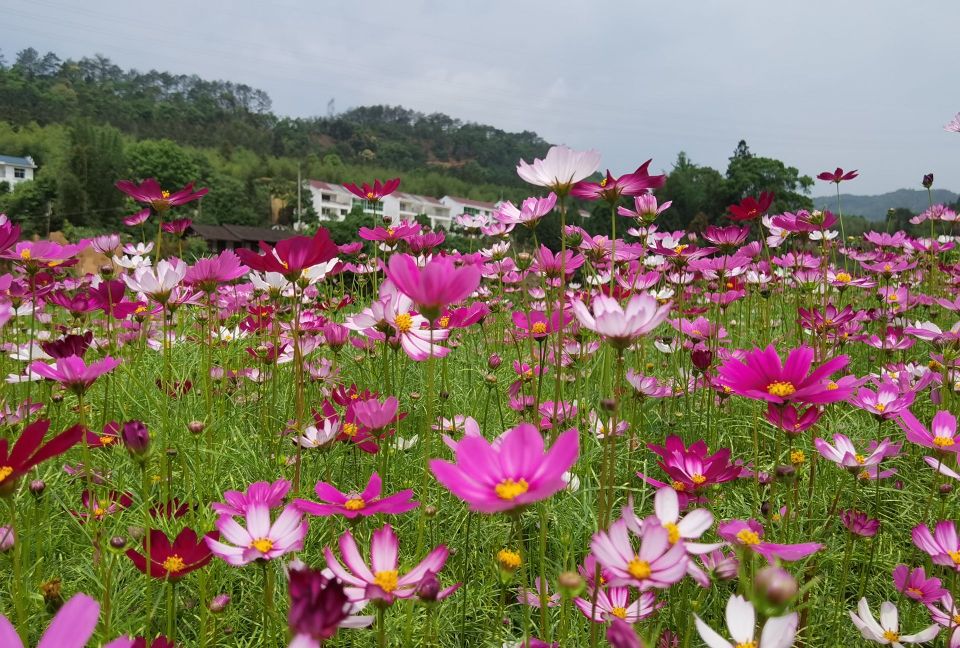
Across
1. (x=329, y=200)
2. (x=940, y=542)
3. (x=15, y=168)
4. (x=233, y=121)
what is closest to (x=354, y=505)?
(x=940, y=542)

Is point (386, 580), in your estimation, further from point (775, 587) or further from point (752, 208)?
point (752, 208)

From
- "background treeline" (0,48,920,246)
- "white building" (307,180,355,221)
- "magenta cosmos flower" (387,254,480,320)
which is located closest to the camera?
"magenta cosmos flower" (387,254,480,320)

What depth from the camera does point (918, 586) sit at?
0.95 m

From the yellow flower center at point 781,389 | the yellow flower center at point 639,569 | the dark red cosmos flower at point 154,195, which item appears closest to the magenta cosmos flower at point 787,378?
the yellow flower center at point 781,389

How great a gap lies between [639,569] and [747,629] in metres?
0.15

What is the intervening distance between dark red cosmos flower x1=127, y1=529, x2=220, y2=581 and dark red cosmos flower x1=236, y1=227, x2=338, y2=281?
1.23 feet

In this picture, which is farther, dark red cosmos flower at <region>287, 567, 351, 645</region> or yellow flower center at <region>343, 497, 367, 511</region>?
yellow flower center at <region>343, 497, 367, 511</region>

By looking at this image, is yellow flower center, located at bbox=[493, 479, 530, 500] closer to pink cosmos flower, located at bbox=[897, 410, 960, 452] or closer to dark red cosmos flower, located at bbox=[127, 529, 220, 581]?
dark red cosmos flower, located at bbox=[127, 529, 220, 581]

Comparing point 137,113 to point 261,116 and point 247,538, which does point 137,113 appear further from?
point 247,538

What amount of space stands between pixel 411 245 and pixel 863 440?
55.9 inches

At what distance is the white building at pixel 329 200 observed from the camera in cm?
5109

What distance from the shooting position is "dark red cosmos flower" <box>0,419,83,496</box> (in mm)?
577

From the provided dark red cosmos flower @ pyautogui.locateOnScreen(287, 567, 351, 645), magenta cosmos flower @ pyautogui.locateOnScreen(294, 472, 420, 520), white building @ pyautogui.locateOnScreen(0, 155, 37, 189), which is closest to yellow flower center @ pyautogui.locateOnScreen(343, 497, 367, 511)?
magenta cosmos flower @ pyautogui.locateOnScreen(294, 472, 420, 520)

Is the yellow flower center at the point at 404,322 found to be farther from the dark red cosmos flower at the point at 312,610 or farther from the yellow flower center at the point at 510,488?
the dark red cosmos flower at the point at 312,610
